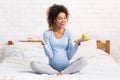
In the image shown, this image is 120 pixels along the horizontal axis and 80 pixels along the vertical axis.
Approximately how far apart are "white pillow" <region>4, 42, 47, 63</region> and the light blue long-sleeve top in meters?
0.51

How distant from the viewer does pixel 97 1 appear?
3.50m

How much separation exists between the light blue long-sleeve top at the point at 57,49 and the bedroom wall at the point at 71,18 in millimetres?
1013

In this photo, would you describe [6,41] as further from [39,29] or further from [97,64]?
[97,64]

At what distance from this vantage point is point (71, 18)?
349cm

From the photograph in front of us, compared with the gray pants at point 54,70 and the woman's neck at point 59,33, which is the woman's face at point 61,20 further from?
the gray pants at point 54,70

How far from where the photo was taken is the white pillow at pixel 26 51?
2.99 m

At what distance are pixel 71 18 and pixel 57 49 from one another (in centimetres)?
110

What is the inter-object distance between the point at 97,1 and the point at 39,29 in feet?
2.35

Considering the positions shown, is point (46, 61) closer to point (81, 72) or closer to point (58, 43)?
point (58, 43)

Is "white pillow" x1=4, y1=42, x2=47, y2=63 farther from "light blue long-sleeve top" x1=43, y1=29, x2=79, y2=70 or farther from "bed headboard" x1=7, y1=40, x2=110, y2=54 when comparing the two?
"light blue long-sleeve top" x1=43, y1=29, x2=79, y2=70

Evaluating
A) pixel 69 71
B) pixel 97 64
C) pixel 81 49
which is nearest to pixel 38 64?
pixel 69 71

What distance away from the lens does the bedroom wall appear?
3.45 m

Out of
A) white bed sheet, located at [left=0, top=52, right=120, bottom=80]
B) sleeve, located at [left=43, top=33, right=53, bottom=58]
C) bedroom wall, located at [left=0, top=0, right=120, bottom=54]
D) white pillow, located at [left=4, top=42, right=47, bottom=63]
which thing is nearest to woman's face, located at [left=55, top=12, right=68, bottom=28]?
sleeve, located at [left=43, top=33, right=53, bottom=58]

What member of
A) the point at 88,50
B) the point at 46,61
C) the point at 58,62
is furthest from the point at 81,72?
the point at 88,50
